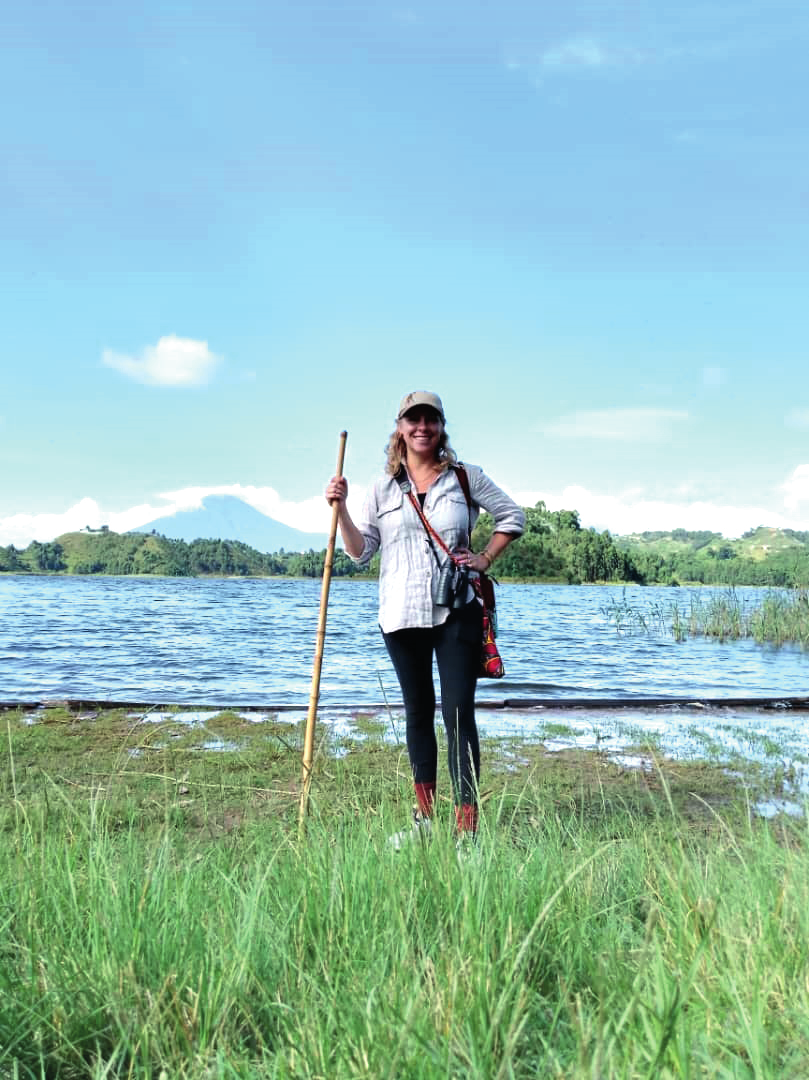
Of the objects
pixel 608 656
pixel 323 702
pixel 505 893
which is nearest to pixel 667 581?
pixel 608 656

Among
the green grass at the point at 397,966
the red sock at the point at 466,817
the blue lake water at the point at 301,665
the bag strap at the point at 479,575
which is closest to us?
the green grass at the point at 397,966

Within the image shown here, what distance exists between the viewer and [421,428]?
14.2ft

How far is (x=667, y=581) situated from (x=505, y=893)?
129m

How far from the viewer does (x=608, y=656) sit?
66.0 feet

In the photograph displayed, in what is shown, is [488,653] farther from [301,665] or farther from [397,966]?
[301,665]

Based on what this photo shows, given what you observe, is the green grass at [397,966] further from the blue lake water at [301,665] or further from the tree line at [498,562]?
the tree line at [498,562]

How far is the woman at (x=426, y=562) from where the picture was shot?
4.23 metres

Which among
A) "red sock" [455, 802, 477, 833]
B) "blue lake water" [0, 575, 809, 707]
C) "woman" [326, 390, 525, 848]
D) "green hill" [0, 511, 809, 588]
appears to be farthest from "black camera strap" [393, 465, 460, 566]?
"green hill" [0, 511, 809, 588]

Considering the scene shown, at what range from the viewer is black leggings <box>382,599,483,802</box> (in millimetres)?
4188

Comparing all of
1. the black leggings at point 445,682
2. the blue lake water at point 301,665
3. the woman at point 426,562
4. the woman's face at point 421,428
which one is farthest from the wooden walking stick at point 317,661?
the blue lake water at point 301,665

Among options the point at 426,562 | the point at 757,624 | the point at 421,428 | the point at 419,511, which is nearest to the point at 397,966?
the point at 426,562

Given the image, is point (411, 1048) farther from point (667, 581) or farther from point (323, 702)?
point (667, 581)

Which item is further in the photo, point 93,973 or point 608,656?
point 608,656

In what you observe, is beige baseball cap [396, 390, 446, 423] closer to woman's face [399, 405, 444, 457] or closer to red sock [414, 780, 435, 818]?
woman's face [399, 405, 444, 457]
